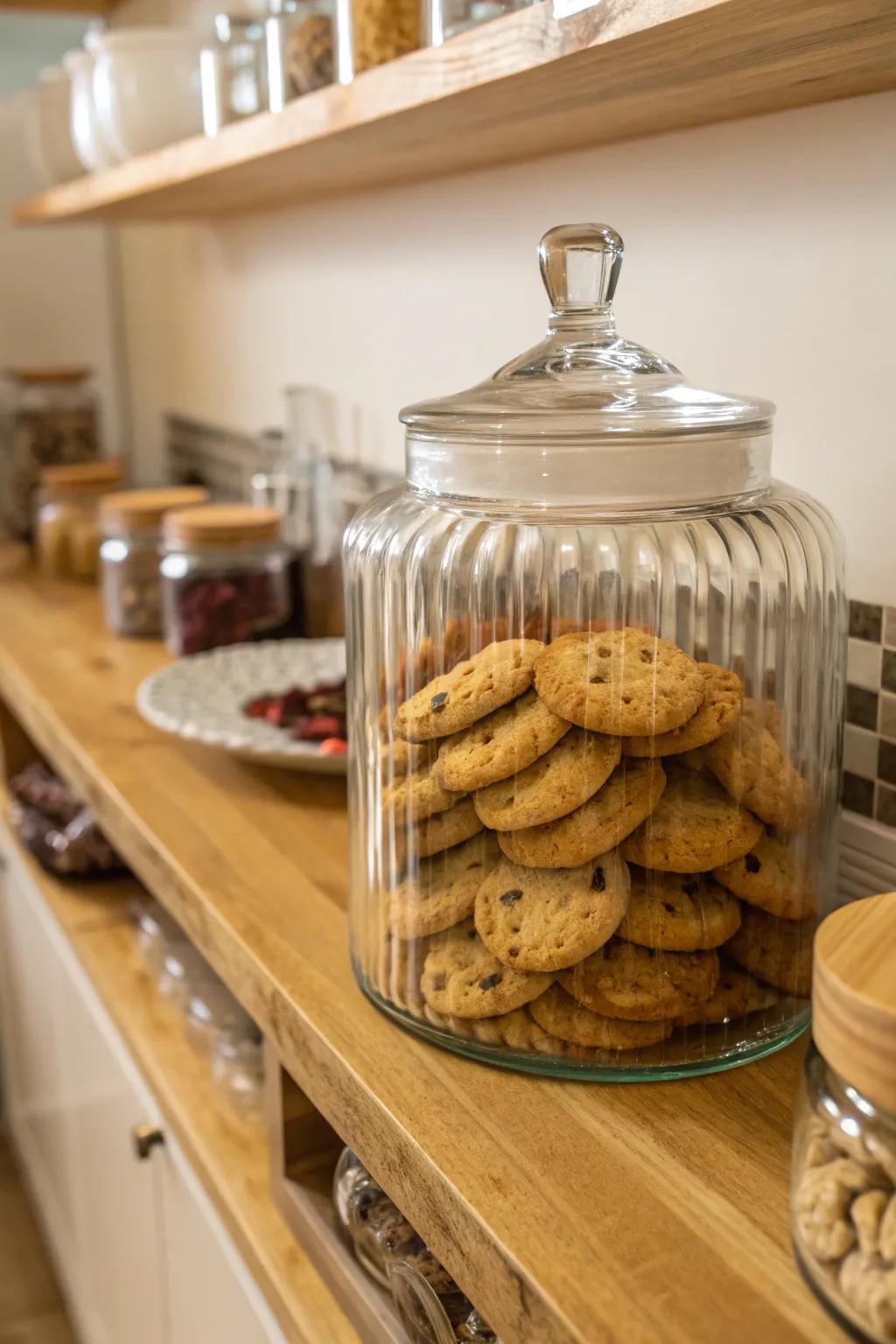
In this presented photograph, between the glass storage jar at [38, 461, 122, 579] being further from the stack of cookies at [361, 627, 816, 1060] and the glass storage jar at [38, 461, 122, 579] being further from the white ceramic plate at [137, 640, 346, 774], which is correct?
the stack of cookies at [361, 627, 816, 1060]

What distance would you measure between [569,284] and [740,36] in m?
0.14

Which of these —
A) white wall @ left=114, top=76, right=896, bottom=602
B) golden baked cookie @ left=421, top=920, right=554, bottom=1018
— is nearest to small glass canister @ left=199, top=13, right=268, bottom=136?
white wall @ left=114, top=76, right=896, bottom=602

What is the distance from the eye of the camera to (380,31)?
900 mm

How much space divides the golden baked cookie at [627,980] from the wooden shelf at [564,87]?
1.37ft

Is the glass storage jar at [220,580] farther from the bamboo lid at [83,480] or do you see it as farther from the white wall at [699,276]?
the bamboo lid at [83,480]

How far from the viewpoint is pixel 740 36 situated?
599 mm

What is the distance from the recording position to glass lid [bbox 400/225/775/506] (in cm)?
61

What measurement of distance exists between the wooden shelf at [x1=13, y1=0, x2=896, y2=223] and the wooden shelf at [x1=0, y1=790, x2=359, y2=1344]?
69 cm

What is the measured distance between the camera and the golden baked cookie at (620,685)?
1.97 feet

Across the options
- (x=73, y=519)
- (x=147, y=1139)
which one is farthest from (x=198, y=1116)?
(x=73, y=519)

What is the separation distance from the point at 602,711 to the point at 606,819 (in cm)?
5

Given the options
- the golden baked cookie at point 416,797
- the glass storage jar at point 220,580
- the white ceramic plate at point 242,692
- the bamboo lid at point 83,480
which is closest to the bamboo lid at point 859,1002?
the golden baked cookie at point 416,797

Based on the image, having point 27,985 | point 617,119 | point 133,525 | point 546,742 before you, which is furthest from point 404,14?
point 27,985

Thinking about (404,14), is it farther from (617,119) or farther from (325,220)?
(325,220)
